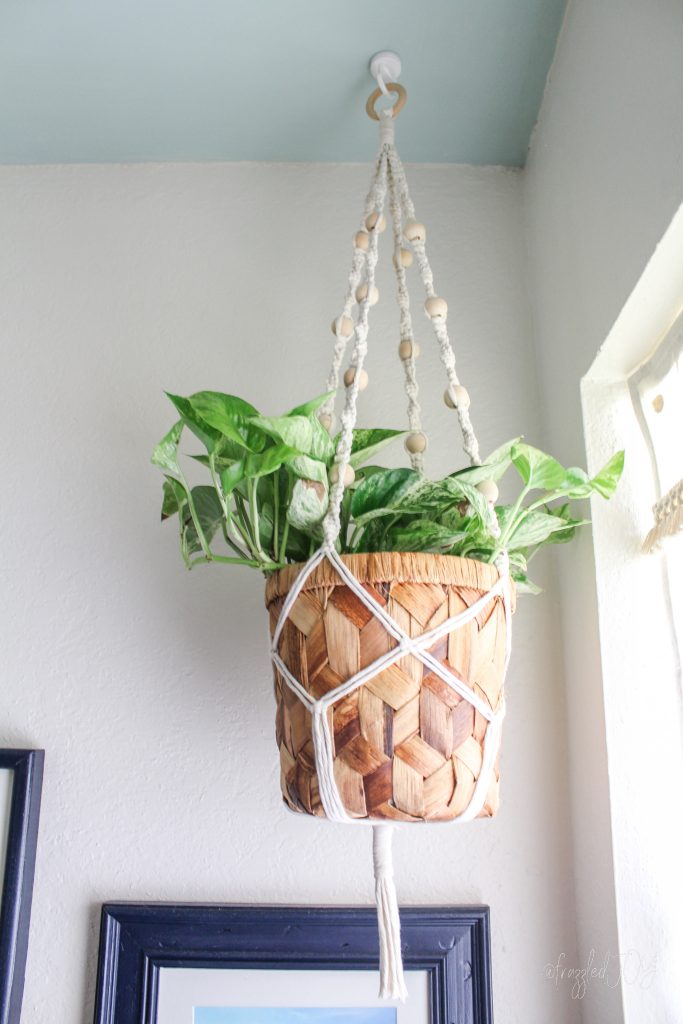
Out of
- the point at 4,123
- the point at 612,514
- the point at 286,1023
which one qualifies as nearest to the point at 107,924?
the point at 286,1023

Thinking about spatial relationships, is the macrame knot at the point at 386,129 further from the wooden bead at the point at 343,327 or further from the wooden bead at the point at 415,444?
the wooden bead at the point at 415,444

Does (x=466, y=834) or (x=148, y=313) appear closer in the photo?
(x=466, y=834)

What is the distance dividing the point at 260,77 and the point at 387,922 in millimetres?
1002

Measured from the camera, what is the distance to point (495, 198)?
1.21 metres

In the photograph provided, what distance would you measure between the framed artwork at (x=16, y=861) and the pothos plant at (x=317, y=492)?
1.13ft

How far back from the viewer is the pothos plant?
2.38ft

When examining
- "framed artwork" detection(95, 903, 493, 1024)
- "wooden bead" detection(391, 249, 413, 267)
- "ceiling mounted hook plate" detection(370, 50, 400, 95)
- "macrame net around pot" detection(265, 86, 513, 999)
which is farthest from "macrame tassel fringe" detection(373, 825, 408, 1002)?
"ceiling mounted hook plate" detection(370, 50, 400, 95)

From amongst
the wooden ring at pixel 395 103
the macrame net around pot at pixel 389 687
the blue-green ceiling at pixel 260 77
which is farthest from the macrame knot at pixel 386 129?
the macrame net around pot at pixel 389 687

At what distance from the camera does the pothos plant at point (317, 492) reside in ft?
2.38

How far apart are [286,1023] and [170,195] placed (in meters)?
1.05

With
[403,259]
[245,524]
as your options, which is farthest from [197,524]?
[403,259]

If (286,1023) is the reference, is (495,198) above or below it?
above

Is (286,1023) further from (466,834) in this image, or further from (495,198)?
(495,198)

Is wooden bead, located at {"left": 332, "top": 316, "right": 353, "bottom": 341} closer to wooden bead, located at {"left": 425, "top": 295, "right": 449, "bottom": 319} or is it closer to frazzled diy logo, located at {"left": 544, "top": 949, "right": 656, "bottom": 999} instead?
wooden bead, located at {"left": 425, "top": 295, "right": 449, "bottom": 319}
